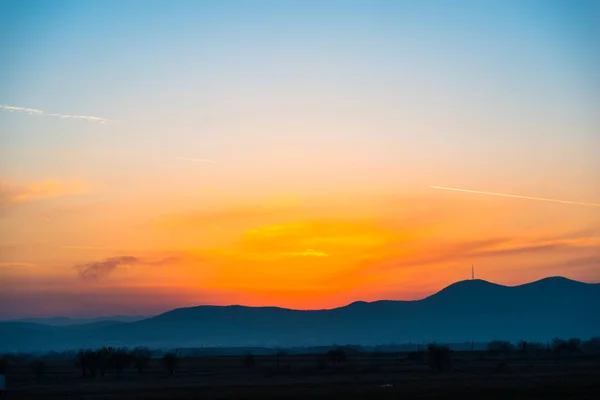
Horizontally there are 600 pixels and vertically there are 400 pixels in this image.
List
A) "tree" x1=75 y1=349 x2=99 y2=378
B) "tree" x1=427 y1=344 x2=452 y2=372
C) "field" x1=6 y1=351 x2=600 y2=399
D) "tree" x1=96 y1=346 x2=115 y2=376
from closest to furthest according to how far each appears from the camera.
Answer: "field" x1=6 y1=351 x2=600 y2=399 < "tree" x1=427 y1=344 x2=452 y2=372 < "tree" x1=75 y1=349 x2=99 y2=378 < "tree" x1=96 y1=346 x2=115 y2=376

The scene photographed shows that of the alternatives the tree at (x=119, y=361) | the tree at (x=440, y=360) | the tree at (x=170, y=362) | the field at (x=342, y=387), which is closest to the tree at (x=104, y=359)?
the tree at (x=119, y=361)

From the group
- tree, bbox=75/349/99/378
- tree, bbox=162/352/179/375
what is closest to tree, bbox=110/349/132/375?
tree, bbox=75/349/99/378

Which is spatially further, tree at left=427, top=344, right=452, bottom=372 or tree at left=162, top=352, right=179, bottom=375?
tree at left=162, top=352, right=179, bottom=375

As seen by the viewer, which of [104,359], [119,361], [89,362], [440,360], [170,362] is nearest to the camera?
[440,360]

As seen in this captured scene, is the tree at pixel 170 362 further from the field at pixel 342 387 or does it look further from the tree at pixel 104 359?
the field at pixel 342 387

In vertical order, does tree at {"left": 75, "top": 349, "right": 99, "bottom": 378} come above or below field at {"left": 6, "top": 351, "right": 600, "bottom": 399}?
above

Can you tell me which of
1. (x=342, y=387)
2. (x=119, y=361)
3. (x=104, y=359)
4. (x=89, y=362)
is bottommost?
(x=342, y=387)

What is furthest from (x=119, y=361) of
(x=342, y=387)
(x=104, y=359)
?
(x=342, y=387)

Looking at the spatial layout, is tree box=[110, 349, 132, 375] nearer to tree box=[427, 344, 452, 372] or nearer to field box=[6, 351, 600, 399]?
field box=[6, 351, 600, 399]

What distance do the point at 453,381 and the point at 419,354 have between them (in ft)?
191

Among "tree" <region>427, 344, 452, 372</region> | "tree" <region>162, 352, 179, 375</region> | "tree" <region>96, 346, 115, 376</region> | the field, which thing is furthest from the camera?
"tree" <region>162, 352, 179, 375</region>

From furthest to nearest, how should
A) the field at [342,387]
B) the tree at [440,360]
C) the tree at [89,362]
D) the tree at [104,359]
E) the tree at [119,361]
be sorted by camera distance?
the tree at [119,361]
the tree at [104,359]
the tree at [89,362]
the tree at [440,360]
the field at [342,387]

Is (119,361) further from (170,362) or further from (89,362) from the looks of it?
(170,362)

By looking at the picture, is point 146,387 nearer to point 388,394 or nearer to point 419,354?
point 388,394
